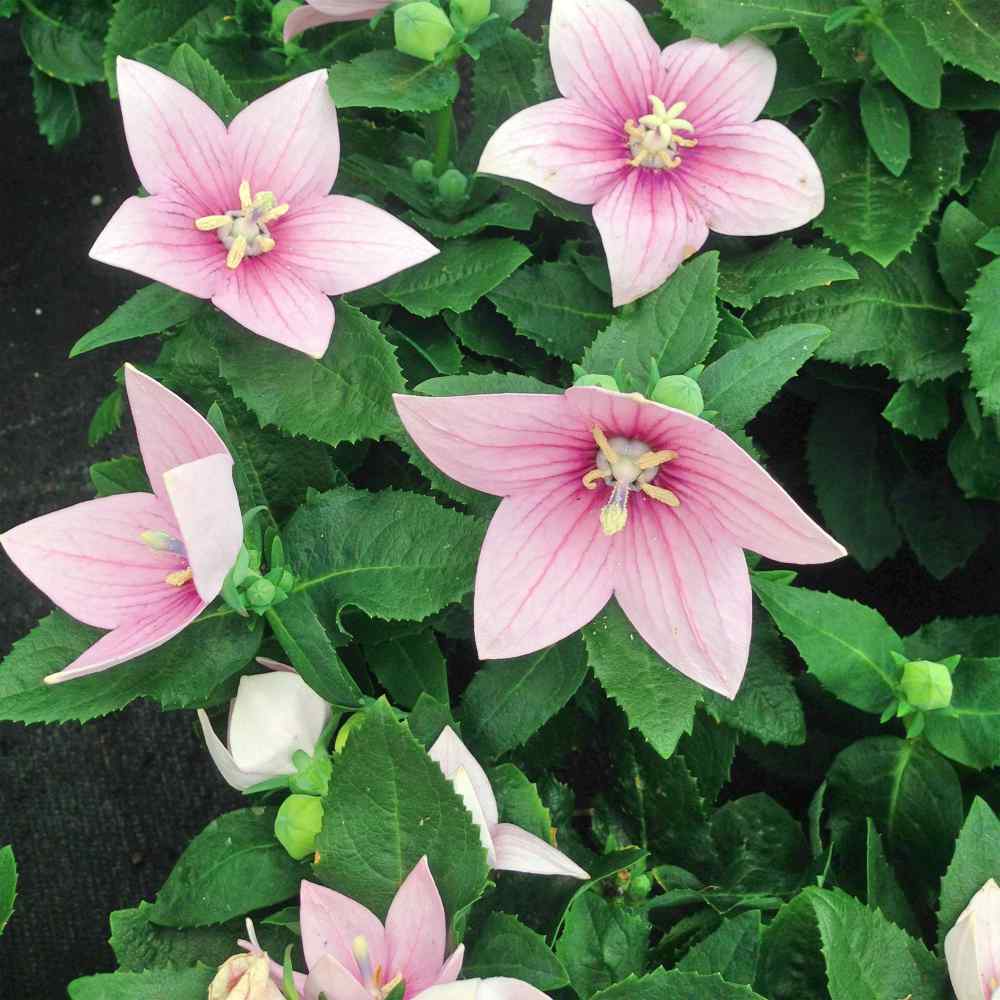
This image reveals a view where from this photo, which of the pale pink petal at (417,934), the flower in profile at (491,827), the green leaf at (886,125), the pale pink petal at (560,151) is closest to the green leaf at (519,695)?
the flower in profile at (491,827)

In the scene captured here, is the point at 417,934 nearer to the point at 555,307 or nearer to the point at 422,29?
the point at 555,307

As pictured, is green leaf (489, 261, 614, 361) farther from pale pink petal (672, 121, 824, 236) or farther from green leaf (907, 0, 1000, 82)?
green leaf (907, 0, 1000, 82)

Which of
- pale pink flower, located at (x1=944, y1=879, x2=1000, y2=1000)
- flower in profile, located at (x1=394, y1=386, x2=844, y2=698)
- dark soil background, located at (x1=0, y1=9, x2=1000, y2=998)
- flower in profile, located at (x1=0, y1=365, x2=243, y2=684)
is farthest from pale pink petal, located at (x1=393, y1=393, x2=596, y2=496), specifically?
dark soil background, located at (x1=0, y1=9, x2=1000, y2=998)

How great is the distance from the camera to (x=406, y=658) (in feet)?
2.79

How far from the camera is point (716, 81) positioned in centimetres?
84

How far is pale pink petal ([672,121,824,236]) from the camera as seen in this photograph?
809 millimetres

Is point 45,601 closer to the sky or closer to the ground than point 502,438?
closer to the ground

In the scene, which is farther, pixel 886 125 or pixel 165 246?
pixel 886 125

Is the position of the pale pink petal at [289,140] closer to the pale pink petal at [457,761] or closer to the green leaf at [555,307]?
the green leaf at [555,307]

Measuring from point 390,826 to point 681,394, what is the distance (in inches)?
10.6

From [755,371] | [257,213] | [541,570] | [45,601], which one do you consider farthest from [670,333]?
[45,601]

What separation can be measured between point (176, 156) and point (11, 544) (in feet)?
0.85

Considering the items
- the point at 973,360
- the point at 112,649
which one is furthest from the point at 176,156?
the point at 973,360

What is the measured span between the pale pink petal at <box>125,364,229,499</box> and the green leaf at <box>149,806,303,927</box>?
227 millimetres
